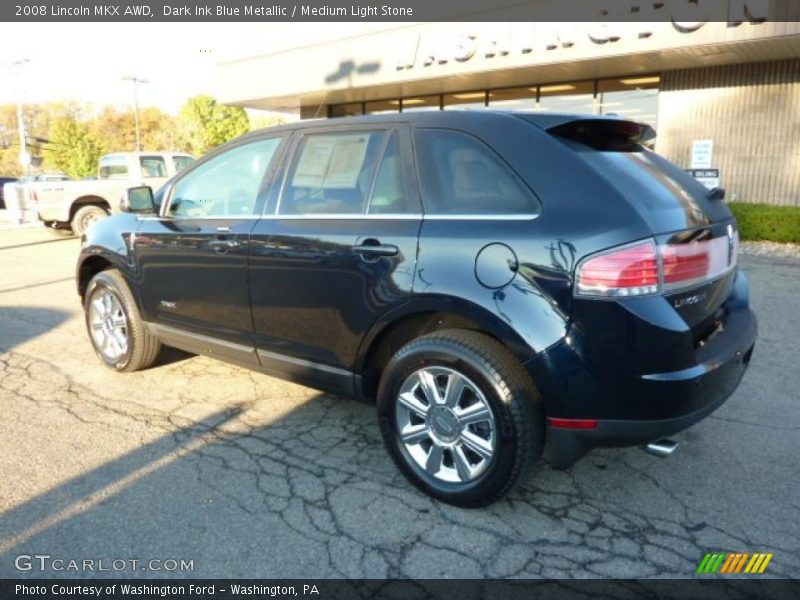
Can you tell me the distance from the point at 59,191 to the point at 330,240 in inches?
462

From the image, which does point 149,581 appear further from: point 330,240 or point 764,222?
point 764,222

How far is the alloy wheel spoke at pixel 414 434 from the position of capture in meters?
2.85

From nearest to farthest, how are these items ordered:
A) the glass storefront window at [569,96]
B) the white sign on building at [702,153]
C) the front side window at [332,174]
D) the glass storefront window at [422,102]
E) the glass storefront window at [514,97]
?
the front side window at [332,174]
the white sign on building at [702,153]
the glass storefront window at [569,96]
the glass storefront window at [514,97]
the glass storefront window at [422,102]

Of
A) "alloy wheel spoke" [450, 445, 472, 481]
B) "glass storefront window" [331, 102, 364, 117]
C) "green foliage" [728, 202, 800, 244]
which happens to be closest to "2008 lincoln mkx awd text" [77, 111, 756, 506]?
"alloy wheel spoke" [450, 445, 472, 481]

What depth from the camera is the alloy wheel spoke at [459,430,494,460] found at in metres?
2.63

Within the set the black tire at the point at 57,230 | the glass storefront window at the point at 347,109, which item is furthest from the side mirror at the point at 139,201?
the glass storefront window at the point at 347,109

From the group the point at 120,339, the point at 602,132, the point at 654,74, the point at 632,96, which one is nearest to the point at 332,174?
the point at 602,132

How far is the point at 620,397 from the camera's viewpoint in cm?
238

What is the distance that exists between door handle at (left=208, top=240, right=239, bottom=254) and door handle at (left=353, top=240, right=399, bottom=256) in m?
0.92

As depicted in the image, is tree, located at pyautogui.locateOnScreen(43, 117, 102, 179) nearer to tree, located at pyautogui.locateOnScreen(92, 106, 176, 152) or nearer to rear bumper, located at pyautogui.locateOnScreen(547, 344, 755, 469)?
tree, located at pyautogui.locateOnScreen(92, 106, 176, 152)

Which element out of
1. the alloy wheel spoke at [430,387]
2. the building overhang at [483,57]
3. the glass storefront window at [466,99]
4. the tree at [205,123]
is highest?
the tree at [205,123]

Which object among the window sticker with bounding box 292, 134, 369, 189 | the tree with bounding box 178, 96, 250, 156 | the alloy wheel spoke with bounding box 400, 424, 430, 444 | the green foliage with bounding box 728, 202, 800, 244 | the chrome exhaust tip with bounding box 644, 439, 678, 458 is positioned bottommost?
the alloy wheel spoke with bounding box 400, 424, 430, 444

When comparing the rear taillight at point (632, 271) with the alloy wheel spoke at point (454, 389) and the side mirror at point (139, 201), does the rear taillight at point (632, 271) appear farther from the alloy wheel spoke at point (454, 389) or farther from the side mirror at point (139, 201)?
the side mirror at point (139, 201)

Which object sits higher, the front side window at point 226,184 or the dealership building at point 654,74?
the dealership building at point 654,74
